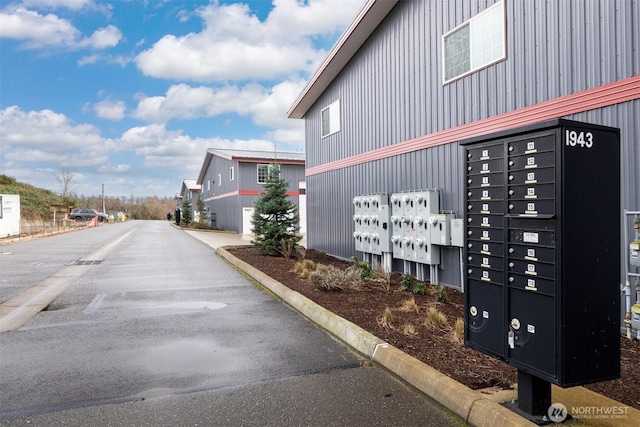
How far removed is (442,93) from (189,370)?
7.38 meters

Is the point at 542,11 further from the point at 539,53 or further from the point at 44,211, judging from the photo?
the point at 44,211

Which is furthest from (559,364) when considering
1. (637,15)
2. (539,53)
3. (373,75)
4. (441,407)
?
(373,75)

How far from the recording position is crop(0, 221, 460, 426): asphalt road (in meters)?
3.88

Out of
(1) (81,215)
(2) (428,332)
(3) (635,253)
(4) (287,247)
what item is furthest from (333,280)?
(1) (81,215)

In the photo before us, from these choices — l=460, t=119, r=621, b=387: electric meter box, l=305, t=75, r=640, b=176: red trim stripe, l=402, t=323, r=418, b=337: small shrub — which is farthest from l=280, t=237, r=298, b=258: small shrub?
l=460, t=119, r=621, b=387: electric meter box

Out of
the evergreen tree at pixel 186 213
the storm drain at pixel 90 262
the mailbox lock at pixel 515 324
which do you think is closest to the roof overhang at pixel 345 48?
the storm drain at pixel 90 262

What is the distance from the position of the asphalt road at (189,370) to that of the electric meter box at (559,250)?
1008mm

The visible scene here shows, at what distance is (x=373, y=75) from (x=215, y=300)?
7485 mm

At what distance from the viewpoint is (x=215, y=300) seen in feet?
29.4

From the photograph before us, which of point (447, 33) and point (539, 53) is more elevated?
point (447, 33)

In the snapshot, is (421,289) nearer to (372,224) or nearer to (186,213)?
(372,224)

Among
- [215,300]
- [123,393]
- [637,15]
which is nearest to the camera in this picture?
[123,393]

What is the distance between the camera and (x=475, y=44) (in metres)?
8.66

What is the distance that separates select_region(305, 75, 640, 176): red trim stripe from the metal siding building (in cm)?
2
